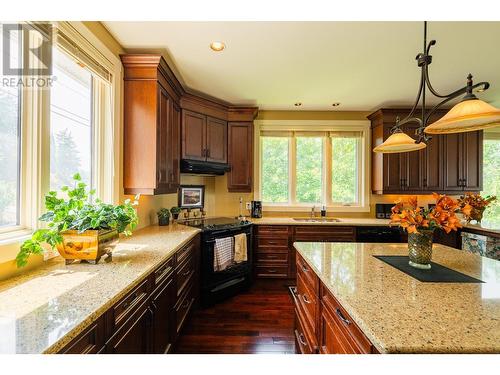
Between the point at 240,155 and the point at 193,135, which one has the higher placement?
the point at 193,135

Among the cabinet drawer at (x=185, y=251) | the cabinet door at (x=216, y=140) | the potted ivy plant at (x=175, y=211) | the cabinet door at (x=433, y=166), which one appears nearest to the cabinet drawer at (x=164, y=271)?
the cabinet drawer at (x=185, y=251)

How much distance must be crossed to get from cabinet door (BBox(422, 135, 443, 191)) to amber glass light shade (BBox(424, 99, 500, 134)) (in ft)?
8.60

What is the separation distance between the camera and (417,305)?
0.91 m

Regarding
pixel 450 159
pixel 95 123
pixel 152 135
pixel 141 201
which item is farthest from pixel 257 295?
pixel 450 159

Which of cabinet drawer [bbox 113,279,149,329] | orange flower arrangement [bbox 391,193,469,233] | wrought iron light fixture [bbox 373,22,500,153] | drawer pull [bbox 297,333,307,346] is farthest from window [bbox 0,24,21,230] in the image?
wrought iron light fixture [bbox 373,22,500,153]

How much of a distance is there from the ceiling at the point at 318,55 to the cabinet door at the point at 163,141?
0.44 meters

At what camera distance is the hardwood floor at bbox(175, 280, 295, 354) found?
6.52 ft

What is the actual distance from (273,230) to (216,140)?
1584 mm

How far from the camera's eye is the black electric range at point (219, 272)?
260 centimetres

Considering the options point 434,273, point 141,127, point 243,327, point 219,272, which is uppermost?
point 141,127

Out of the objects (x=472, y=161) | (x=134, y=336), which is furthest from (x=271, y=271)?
(x=472, y=161)

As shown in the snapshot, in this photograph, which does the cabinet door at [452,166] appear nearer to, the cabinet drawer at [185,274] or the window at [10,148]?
the cabinet drawer at [185,274]

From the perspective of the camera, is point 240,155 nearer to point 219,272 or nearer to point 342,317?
point 219,272

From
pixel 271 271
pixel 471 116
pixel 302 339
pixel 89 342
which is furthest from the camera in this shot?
pixel 271 271
